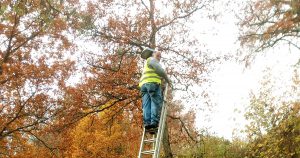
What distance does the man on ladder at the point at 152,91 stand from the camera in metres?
6.57

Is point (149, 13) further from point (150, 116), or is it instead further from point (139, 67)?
point (150, 116)

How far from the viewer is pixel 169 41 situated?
50.8ft

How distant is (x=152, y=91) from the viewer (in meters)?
6.82

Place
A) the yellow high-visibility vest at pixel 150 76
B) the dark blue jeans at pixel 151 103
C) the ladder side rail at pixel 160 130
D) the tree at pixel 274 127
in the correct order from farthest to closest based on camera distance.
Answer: the tree at pixel 274 127 → the yellow high-visibility vest at pixel 150 76 → the dark blue jeans at pixel 151 103 → the ladder side rail at pixel 160 130

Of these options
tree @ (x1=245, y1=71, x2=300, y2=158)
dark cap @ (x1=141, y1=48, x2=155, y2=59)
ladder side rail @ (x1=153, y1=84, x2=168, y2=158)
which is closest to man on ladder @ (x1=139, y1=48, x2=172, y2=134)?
dark cap @ (x1=141, y1=48, x2=155, y2=59)

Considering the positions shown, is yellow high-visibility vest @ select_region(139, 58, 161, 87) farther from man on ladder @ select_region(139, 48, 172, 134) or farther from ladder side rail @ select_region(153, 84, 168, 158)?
ladder side rail @ select_region(153, 84, 168, 158)

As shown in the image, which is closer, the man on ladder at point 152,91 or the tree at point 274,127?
the man on ladder at point 152,91

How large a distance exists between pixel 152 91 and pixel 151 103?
0.82 feet

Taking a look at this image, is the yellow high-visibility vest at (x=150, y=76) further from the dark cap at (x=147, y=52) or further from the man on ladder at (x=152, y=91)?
the dark cap at (x=147, y=52)

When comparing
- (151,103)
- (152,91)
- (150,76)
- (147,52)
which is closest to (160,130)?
(151,103)

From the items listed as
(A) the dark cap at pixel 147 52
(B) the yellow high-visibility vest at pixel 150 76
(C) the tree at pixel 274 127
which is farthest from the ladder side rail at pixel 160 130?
(C) the tree at pixel 274 127

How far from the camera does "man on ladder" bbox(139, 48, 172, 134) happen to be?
657 cm

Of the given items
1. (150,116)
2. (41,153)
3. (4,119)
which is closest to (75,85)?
(4,119)

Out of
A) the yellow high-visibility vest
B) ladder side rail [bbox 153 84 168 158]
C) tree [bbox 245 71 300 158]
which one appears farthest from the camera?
tree [bbox 245 71 300 158]
